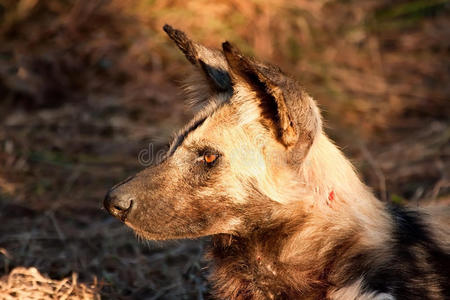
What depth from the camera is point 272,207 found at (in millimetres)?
2713

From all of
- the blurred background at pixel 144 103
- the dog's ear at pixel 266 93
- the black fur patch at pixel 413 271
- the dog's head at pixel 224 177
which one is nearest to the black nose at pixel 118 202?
the dog's head at pixel 224 177

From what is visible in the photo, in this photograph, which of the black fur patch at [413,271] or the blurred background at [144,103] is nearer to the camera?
the black fur patch at [413,271]

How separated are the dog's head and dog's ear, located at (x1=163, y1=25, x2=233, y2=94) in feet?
0.89

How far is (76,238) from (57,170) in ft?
3.36

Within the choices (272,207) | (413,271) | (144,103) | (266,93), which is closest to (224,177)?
(272,207)

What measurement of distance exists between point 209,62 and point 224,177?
0.63m

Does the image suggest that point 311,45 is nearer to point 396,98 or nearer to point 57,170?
point 396,98

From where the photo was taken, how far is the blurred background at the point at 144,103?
13.8 ft

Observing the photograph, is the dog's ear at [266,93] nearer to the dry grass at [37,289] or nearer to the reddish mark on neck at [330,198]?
the reddish mark on neck at [330,198]

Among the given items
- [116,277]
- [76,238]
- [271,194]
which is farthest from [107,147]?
[271,194]

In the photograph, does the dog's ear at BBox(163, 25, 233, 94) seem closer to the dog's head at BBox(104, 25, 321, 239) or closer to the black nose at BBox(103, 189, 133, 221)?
the dog's head at BBox(104, 25, 321, 239)

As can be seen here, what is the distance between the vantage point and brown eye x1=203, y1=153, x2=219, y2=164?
9.04ft

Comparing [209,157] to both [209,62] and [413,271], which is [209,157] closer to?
[209,62]

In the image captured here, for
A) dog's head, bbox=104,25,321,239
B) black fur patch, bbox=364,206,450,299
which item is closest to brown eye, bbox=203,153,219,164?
dog's head, bbox=104,25,321,239
